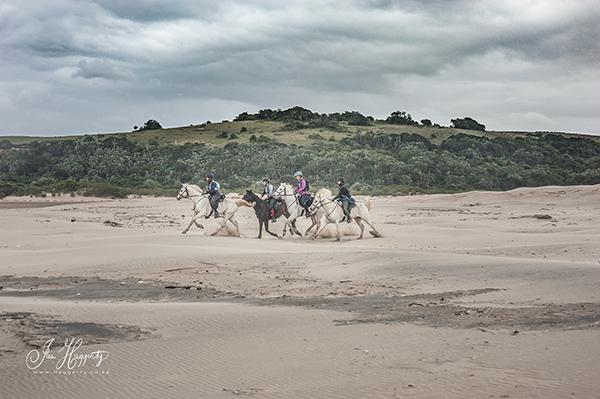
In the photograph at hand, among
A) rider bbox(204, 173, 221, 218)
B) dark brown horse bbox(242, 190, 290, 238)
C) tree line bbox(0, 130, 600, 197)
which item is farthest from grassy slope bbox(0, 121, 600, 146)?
rider bbox(204, 173, 221, 218)

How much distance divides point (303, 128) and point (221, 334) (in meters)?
74.8

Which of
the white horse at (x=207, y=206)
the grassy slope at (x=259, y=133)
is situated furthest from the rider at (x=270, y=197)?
the grassy slope at (x=259, y=133)

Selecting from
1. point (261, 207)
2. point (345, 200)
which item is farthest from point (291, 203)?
point (345, 200)

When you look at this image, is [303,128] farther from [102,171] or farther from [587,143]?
[587,143]

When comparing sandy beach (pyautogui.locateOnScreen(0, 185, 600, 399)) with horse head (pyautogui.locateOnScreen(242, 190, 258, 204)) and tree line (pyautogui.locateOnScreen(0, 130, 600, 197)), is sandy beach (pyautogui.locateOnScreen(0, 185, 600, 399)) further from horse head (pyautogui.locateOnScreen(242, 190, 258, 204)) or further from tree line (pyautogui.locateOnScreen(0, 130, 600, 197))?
tree line (pyautogui.locateOnScreen(0, 130, 600, 197))

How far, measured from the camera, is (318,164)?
5491 cm

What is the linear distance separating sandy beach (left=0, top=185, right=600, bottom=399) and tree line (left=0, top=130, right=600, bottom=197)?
1307 inches

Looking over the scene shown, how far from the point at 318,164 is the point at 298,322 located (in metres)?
48.5

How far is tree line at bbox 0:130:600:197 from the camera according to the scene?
51.3 metres

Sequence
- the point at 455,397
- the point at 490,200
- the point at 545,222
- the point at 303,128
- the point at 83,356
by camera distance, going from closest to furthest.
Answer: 1. the point at 455,397
2. the point at 83,356
3. the point at 545,222
4. the point at 490,200
5. the point at 303,128

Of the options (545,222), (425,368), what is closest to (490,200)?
(545,222)

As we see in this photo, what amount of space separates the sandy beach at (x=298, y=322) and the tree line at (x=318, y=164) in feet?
109

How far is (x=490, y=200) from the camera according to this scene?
3472 cm

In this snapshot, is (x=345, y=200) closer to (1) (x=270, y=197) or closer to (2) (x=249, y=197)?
(1) (x=270, y=197)
